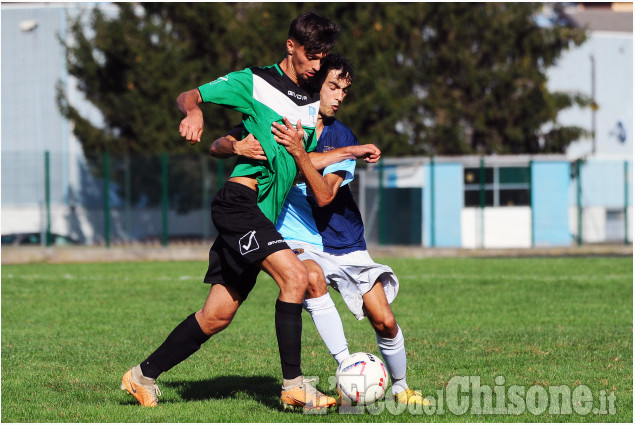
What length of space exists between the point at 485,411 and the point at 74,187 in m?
21.6

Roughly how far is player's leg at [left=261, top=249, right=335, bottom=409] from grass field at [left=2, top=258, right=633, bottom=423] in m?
0.12

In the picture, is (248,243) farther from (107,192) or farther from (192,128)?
(107,192)

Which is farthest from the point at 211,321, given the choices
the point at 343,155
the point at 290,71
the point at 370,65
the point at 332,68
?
the point at 370,65

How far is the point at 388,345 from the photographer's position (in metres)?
6.05

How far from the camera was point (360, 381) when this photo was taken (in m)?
5.59

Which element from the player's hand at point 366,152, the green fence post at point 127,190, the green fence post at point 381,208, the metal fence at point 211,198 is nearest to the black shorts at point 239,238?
the player's hand at point 366,152

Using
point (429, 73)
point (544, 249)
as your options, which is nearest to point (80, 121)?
point (429, 73)

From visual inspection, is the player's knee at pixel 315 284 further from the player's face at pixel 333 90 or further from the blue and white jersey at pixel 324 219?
the player's face at pixel 333 90

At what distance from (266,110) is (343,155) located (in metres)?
0.55

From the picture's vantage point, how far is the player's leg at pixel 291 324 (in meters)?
5.49

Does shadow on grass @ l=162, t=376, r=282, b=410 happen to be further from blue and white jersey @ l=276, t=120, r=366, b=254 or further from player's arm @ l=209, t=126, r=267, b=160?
player's arm @ l=209, t=126, r=267, b=160

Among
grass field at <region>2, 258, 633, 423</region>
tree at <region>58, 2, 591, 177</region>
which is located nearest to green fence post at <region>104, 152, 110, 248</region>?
tree at <region>58, 2, 591, 177</region>

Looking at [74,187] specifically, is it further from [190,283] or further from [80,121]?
[190,283]

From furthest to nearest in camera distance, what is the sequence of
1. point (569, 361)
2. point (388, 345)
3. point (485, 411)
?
1. point (569, 361)
2. point (388, 345)
3. point (485, 411)
